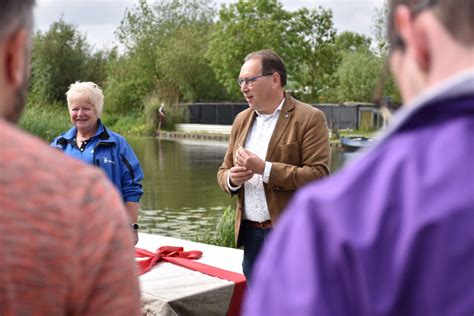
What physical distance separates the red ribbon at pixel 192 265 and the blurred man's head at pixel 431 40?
3542 mm

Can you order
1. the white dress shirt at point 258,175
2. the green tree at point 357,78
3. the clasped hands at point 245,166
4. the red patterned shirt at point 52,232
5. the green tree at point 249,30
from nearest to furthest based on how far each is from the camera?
1. the red patterned shirt at point 52,232
2. the clasped hands at point 245,166
3. the white dress shirt at point 258,175
4. the green tree at point 249,30
5. the green tree at point 357,78

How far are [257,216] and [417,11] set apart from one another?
3015mm

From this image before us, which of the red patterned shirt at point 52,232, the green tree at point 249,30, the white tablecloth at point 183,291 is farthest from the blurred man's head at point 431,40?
the green tree at point 249,30

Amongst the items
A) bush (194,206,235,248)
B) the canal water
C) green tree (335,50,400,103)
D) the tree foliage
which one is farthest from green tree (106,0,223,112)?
bush (194,206,235,248)

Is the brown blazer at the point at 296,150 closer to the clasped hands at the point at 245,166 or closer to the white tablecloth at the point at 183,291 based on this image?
the clasped hands at the point at 245,166

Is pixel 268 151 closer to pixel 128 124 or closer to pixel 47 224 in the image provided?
pixel 47 224

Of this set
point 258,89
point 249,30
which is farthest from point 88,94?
point 249,30

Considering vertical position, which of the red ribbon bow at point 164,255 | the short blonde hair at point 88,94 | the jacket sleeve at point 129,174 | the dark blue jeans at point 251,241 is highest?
the short blonde hair at point 88,94

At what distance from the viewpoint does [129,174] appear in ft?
14.9

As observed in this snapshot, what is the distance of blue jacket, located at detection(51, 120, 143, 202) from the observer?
177 inches

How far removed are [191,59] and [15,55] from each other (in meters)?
54.3

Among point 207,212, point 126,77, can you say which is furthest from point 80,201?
point 126,77

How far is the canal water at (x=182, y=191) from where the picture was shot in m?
13.0

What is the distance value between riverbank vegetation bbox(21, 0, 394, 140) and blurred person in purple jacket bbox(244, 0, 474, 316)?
33.0m
